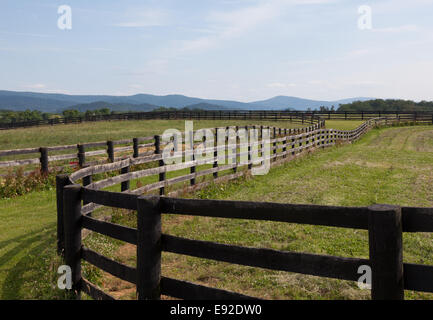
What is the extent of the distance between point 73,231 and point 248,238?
11.2 feet

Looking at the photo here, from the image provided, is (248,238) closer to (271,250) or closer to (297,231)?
(297,231)

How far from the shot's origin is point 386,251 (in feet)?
9.87

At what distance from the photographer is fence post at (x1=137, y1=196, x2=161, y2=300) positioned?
3.87 metres

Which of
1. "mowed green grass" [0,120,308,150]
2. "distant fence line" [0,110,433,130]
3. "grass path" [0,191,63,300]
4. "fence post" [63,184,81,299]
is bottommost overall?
"grass path" [0,191,63,300]

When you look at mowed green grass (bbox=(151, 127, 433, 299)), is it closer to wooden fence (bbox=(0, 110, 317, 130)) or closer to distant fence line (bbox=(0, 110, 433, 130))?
wooden fence (bbox=(0, 110, 317, 130))

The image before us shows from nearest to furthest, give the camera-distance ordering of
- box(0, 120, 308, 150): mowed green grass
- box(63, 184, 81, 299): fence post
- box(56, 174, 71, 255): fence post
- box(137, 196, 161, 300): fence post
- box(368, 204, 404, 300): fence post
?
box(368, 204, 404, 300): fence post < box(137, 196, 161, 300): fence post < box(63, 184, 81, 299): fence post < box(56, 174, 71, 255): fence post < box(0, 120, 308, 150): mowed green grass

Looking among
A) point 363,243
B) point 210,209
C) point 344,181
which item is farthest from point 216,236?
point 344,181

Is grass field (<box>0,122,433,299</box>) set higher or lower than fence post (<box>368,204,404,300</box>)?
lower

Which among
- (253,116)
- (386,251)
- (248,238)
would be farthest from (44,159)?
(253,116)

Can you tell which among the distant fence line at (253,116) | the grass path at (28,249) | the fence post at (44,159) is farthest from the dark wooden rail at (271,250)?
the distant fence line at (253,116)

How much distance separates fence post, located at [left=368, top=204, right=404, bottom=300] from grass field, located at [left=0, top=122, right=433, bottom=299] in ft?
6.87

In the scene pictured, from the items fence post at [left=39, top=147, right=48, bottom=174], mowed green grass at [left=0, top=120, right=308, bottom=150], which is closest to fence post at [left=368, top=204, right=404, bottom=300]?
fence post at [left=39, top=147, right=48, bottom=174]
